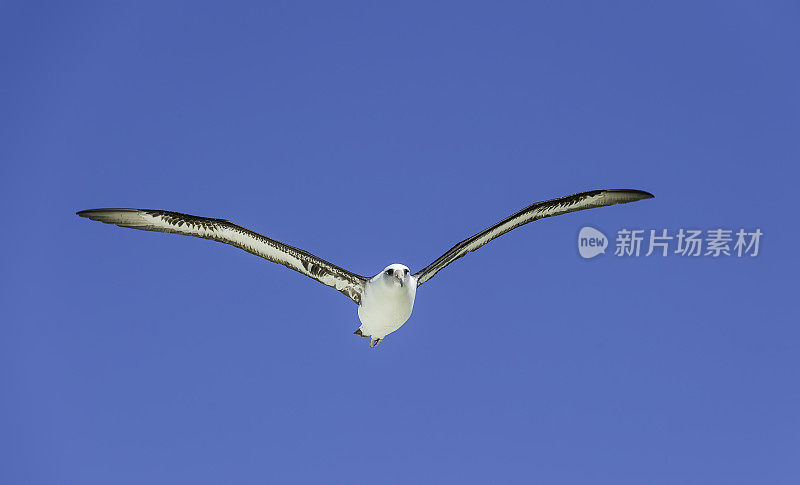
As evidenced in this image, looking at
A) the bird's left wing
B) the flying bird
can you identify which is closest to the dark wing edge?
the flying bird

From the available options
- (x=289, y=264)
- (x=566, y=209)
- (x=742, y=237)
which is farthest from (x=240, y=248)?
(x=742, y=237)

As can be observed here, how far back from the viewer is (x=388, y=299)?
23.4 metres

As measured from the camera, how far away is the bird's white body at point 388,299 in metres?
23.1

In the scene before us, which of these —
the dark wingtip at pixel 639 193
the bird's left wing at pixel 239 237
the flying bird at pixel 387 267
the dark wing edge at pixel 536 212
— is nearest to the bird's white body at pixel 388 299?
the flying bird at pixel 387 267

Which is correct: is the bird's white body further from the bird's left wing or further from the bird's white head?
the bird's left wing

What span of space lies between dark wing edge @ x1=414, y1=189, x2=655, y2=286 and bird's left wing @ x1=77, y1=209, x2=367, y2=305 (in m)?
1.62

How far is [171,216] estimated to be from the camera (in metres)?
23.4

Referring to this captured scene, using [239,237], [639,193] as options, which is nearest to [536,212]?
[639,193]

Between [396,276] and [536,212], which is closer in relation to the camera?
[396,276]

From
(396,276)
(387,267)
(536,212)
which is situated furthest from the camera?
(536,212)

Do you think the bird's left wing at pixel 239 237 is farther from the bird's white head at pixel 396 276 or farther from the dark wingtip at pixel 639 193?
the dark wingtip at pixel 639 193

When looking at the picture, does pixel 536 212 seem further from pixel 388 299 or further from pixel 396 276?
pixel 388 299

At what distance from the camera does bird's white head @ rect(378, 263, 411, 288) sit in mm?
22984

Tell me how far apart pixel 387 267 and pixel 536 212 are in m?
3.28
